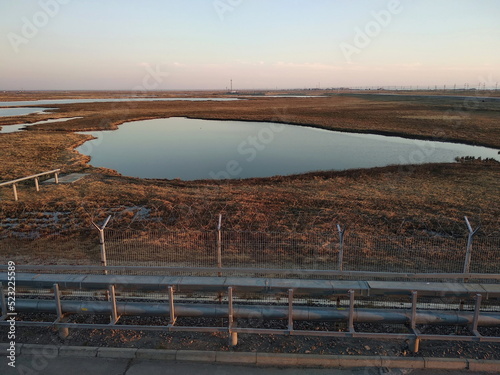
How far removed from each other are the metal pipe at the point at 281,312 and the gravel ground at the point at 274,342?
0.40 metres

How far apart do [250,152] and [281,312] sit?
101 feet

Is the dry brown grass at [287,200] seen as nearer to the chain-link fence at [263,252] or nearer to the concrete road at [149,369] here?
the chain-link fence at [263,252]

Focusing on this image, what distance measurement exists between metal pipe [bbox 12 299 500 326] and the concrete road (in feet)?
3.57

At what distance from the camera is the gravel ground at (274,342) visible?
23.4 ft

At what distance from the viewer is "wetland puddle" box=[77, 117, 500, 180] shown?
3098 cm

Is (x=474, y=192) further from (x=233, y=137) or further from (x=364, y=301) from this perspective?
(x=233, y=137)

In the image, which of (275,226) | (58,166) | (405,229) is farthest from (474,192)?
(58,166)

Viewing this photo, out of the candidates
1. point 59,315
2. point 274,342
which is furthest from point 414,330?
point 59,315

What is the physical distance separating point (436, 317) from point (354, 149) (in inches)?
1282

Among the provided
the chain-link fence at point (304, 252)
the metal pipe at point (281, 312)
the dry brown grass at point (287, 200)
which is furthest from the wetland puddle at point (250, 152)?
the metal pipe at point (281, 312)

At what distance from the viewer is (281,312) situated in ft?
24.9

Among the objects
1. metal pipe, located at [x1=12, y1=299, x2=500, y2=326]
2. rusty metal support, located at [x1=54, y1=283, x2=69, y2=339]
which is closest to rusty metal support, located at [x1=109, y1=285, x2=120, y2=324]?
metal pipe, located at [x1=12, y1=299, x2=500, y2=326]

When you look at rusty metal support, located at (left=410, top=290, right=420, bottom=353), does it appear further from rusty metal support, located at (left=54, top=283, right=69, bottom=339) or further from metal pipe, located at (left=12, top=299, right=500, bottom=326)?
rusty metal support, located at (left=54, top=283, right=69, bottom=339)

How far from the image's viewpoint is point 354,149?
127 feet
